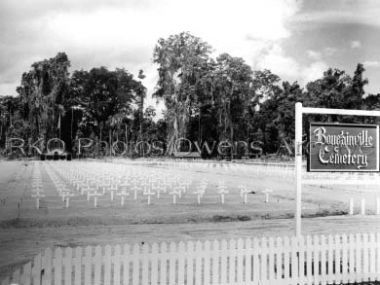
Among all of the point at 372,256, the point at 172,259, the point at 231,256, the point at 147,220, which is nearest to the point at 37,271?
the point at 172,259

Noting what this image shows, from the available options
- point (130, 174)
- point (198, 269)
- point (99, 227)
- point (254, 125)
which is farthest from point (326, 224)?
point (254, 125)

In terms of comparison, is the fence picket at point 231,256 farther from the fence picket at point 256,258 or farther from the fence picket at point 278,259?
the fence picket at point 278,259

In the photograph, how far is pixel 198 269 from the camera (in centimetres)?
592

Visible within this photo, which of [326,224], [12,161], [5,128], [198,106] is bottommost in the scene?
[326,224]

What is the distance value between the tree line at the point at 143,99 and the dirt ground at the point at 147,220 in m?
2.00

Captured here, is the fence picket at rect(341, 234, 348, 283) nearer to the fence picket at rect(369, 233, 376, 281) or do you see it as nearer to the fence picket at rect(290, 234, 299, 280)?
the fence picket at rect(369, 233, 376, 281)

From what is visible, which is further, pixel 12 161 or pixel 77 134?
pixel 77 134

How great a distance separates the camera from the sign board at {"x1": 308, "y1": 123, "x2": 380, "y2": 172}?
766 centimetres

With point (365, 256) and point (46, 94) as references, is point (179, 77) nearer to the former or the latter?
point (46, 94)

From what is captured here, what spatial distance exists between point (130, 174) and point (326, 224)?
41.2ft

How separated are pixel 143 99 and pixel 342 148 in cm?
1074

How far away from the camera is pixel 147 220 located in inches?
468

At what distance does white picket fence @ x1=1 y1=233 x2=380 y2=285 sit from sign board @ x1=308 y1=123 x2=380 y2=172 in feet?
4.38

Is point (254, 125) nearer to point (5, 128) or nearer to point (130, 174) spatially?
point (130, 174)
